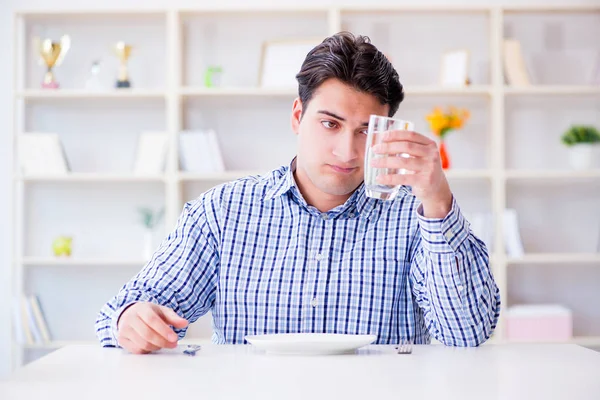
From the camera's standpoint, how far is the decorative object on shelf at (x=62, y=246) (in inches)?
147

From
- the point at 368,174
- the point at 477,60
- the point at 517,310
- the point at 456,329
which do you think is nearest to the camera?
the point at 368,174

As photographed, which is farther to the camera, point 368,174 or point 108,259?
point 108,259

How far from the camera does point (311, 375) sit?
42.2 inches

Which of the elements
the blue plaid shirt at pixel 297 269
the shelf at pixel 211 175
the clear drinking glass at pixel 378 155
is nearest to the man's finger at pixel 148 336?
the blue plaid shirt at pixel 297 269

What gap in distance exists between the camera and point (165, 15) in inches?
149

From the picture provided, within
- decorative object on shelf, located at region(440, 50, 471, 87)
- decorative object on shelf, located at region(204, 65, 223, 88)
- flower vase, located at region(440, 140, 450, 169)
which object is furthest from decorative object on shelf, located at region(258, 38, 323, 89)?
flower vase, located at region(440, 140, 450, 169)

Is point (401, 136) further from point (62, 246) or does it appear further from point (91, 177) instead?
point (62, 246)

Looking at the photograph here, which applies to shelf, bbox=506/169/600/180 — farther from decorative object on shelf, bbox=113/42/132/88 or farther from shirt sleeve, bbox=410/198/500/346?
shirt sleeve, bbox=410/198/500/346

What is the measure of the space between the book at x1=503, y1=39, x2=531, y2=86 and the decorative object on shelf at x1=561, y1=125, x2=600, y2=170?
0.31 m

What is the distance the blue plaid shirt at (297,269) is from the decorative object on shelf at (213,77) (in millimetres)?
2003

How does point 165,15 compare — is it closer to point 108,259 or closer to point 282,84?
point 282,84

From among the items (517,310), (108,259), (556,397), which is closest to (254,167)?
(108,259)

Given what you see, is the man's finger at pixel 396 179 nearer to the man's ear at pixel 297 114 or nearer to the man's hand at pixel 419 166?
the man's hand at pixel 419 166

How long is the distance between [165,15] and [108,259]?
1130 mm
